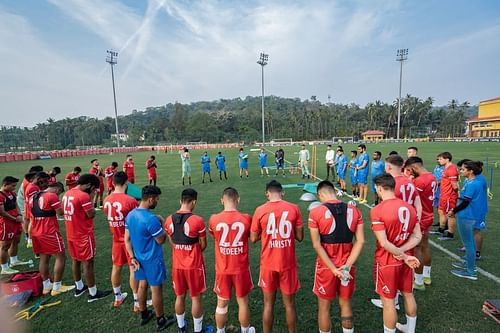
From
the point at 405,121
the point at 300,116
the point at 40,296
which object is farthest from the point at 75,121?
the point at 405,121

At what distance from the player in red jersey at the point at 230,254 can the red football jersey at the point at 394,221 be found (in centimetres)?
162

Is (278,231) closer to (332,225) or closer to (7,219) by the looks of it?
(332,225)

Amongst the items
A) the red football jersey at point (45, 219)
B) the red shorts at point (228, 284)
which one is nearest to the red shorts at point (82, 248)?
the red football jersey at point (45, 219)

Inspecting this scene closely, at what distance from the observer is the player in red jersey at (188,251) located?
3.56 m

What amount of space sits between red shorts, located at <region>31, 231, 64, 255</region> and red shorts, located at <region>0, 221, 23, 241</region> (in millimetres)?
1309

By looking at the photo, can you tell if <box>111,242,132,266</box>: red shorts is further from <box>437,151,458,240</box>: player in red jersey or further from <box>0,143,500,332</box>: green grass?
<box>437,151,458,240</box>: player in red jersey

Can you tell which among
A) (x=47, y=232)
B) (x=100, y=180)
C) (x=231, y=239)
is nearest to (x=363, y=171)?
(x=231, y=239)

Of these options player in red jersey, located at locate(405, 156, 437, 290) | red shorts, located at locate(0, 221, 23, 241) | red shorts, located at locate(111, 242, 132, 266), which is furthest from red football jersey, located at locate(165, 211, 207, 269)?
red shorts, located at locate(0, 221, 23, 241)

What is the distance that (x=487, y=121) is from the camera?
66500 mm

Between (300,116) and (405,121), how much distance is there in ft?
119

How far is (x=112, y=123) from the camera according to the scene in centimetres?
10069

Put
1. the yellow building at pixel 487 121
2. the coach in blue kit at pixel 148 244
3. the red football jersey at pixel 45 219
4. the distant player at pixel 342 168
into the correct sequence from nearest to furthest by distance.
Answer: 1. the coach in blue kit at pixel 148 244
2. the red football jersey at pixel 45 219
3. the distant player at pixel 342 168
4. the yellow building at pixel 487 121

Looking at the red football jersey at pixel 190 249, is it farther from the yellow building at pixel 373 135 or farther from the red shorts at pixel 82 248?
the yellow building at pixel 373 135

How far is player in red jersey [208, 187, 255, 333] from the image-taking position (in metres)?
3.44
